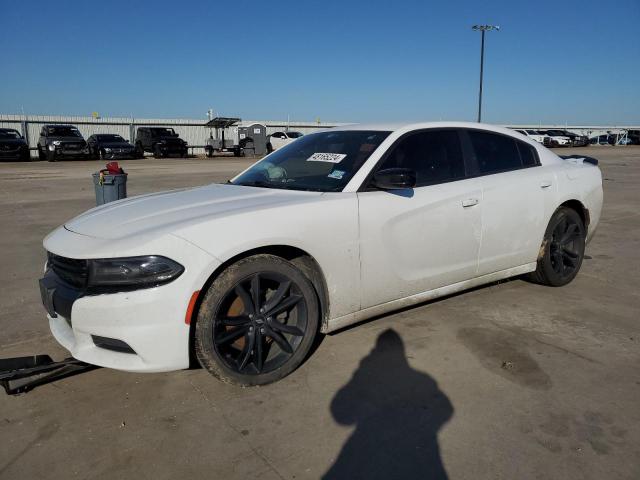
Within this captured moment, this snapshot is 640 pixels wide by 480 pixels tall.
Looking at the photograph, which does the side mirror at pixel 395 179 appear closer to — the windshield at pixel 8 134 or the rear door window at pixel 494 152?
the rear door window at pixel 494 152

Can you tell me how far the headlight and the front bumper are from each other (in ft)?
0.10

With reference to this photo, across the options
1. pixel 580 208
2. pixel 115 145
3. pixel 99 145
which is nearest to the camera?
pixel 580 208

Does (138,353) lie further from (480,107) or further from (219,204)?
(480,107)

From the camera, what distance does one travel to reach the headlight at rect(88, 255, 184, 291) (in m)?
2.58

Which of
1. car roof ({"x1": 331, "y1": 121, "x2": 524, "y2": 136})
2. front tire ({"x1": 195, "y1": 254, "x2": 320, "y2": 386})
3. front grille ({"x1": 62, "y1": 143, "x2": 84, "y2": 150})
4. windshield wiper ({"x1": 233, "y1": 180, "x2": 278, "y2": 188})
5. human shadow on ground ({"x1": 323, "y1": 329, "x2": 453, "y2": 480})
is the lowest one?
human shadow on ground ({"x1": 323, "y1": 329, "x2": 453, "y2": 480})

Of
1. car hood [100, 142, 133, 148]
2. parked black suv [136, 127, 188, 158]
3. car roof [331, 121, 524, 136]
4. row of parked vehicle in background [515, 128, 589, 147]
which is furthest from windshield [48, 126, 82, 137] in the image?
row of parked vehicle in background [515, 128, 589, 147]

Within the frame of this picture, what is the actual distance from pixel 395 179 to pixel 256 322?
4.04 ft

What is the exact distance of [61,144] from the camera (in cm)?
2544

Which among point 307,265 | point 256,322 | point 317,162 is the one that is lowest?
point 256,322

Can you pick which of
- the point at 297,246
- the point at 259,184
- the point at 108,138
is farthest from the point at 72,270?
the point at 108,138

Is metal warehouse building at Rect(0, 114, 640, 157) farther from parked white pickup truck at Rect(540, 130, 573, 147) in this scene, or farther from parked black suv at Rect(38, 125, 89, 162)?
parked white pickup truck at Rect(540, 130, 573, 147)

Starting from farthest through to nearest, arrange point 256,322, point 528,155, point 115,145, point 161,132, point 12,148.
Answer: point 161,132, point 115,145, point 12,148, point 528,155, point 256,322

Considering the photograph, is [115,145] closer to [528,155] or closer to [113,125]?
[113,125]

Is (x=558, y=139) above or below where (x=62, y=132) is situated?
above
